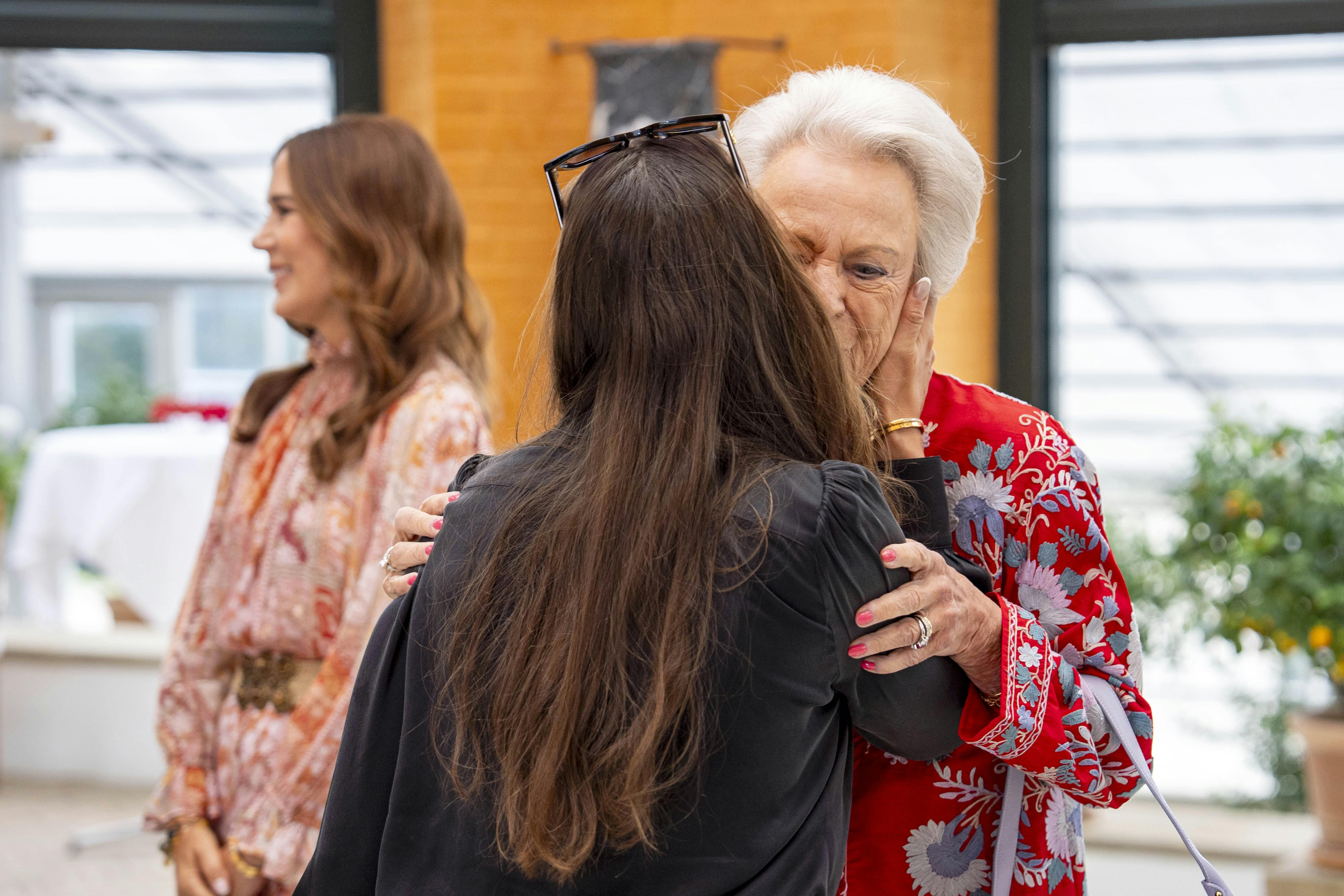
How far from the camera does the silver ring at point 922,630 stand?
2.89 feet

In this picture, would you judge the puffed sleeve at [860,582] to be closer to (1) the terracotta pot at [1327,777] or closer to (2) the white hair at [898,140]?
(2) the white hair at [898,140]

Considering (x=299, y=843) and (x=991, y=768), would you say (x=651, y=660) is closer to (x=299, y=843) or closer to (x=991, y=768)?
(x=991, y=768)

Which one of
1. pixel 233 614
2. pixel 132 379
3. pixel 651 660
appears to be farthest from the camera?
pixel 132 379

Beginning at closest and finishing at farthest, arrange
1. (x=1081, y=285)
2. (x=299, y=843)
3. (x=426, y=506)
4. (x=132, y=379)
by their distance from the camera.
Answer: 1. (x=426, y=506)
2. (x=299, y=843)
3. (x=1081, y=285)
4. (x=132, y=379)

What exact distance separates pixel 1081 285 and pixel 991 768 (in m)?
2.99

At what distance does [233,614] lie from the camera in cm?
181

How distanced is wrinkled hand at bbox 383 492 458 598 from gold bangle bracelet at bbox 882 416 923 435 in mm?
380

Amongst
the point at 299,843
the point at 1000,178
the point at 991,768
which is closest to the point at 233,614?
the point at 299,843

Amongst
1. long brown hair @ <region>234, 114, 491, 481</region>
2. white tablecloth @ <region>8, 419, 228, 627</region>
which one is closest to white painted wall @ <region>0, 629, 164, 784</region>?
white tablecloth @ <region>8, 419, 228, 627</region>

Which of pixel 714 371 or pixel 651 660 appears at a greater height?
pixel 714 371

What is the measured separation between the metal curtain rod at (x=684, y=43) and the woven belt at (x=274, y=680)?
2236 millimetres

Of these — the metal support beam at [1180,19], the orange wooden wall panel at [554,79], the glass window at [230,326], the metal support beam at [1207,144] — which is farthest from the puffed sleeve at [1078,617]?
the glass window at [230,326]

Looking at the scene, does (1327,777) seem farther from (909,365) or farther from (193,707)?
(193,707)

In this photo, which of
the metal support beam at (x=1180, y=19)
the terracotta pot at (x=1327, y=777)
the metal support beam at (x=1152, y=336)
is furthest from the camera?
the metal support beam at (x=1152, y=336)
